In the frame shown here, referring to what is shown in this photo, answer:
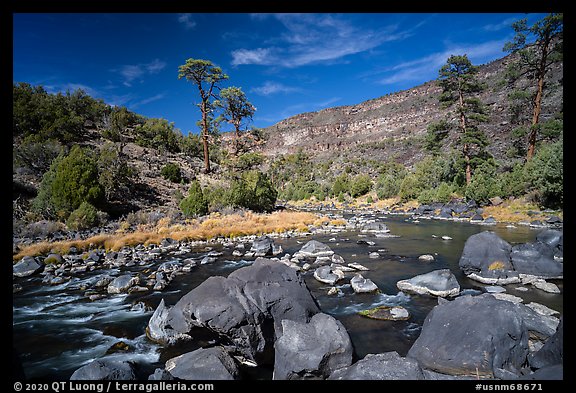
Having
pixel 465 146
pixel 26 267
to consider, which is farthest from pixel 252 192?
pixel 465 146

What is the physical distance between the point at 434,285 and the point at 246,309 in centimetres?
613

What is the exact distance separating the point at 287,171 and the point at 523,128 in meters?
68.8

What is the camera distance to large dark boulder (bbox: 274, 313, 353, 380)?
159 inches

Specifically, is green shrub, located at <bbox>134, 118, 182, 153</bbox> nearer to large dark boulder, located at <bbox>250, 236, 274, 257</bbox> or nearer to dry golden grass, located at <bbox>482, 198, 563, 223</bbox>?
large dark boulder, located at <bbox>250, 236, 274, 257</bbox>

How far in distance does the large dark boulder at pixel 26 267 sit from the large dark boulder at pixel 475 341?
46.4 feet

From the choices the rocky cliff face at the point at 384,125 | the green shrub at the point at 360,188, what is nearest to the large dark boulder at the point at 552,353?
the rocky cliff face at the point at 384,125

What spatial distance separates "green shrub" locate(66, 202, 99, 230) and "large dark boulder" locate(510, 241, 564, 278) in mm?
22476

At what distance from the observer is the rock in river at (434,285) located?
7.86 meters

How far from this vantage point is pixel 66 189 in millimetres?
17797

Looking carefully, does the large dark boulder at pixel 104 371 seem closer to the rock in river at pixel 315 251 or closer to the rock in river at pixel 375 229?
the rock in river at pixel 315 251

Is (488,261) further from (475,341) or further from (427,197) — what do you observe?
(427,197)

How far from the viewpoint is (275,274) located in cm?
607

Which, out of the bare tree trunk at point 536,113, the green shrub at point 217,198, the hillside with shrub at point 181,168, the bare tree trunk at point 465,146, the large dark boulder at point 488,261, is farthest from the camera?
the bare tree trunk at point 465,146
